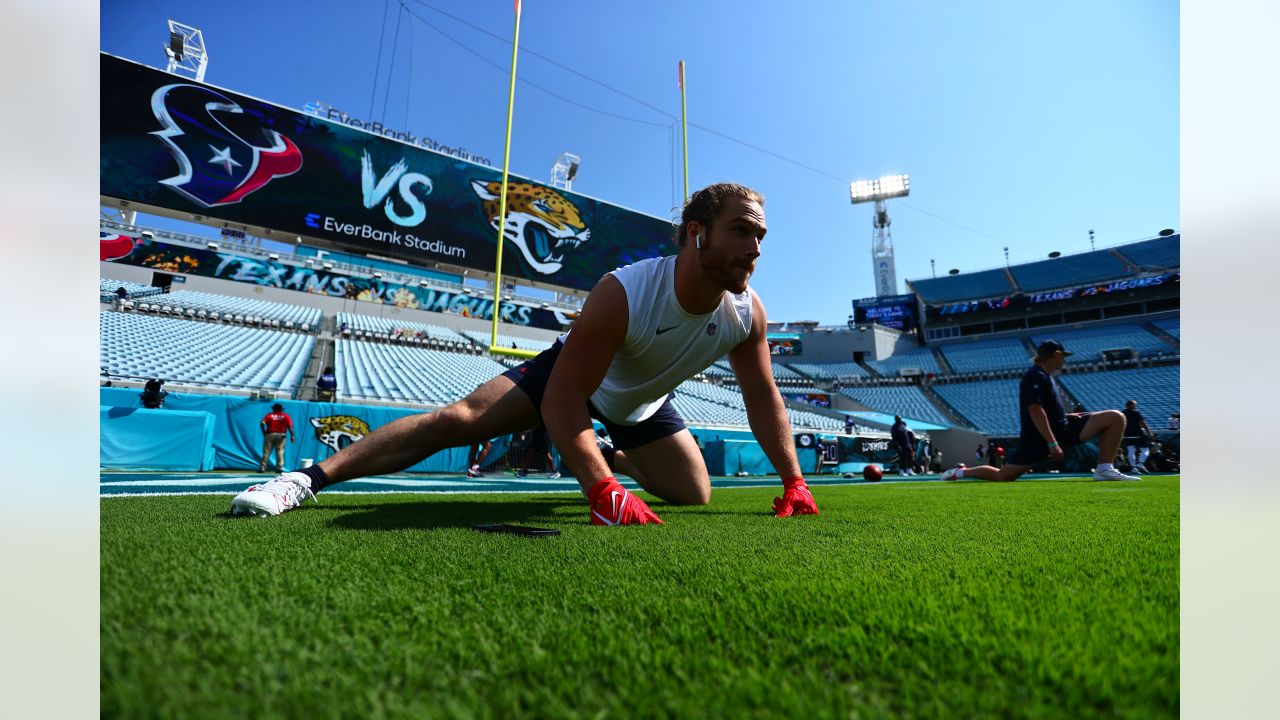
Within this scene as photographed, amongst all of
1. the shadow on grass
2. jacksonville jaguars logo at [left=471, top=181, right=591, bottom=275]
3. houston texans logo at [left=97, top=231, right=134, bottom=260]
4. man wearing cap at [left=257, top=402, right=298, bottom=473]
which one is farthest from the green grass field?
jacksonville jaguars logo at [left=471, top=181, right=591, bottom=275]

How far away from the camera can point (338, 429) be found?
9688 millimetres

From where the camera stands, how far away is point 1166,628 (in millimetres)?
821

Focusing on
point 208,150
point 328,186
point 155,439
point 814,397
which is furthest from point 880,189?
point 155,439

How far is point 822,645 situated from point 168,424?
975 cm

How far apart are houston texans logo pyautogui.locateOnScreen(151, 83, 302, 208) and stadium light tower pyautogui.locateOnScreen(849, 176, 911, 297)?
34687 millimetres

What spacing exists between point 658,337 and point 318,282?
2361 cm

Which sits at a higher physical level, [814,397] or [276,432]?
[276,432]

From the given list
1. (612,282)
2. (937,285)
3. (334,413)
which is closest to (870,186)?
(937,285)

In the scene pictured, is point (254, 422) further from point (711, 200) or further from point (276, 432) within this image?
point (711, 200)

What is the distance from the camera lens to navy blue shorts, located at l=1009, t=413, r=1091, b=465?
21.0ft

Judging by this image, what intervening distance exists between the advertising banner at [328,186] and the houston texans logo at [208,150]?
1.3 inches

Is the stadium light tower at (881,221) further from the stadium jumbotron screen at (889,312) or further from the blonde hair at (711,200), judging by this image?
the blonde hair at (711,200)

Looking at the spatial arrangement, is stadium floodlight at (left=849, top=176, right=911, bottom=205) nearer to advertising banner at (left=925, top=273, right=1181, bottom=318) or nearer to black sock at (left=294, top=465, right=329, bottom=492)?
advertising banner at (left=925, top=273, right=1181, bottom=318)

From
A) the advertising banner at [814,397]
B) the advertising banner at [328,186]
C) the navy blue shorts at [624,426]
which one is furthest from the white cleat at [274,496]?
the advertising banner at [814,397]
